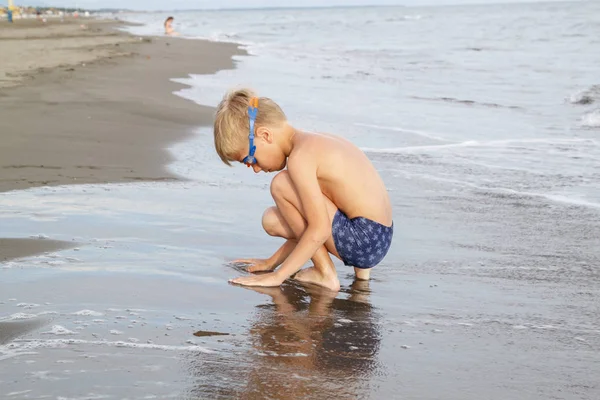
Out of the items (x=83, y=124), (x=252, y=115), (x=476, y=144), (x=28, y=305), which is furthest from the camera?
(x=476, y=144)

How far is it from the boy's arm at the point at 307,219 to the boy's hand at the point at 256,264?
25 cm

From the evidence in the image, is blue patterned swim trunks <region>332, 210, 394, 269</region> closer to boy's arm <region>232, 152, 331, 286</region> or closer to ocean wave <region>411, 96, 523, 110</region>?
boy's arm <region>232, 152, 331, 286</region>

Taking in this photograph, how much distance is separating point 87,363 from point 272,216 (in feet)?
4.76

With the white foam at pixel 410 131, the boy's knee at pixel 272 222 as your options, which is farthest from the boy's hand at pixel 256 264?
the white foam at pixel 410 131

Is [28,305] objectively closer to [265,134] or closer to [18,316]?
[18,316]

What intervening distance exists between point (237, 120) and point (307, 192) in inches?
15.7

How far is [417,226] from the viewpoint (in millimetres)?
4375

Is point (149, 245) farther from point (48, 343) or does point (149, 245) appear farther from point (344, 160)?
point (48, 343)

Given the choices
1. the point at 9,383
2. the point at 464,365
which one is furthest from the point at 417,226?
the point at 9,383

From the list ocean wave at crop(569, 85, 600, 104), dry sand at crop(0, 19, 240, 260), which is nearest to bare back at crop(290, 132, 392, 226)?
dry sand at crop(0, 19, 240, 260)

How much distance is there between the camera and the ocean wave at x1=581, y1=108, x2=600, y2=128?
893 centimetres

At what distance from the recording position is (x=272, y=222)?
3.52m

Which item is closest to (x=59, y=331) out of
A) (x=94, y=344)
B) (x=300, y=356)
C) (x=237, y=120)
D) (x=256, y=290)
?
(x=94, y=344)

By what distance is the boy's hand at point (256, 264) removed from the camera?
11.3 feet
